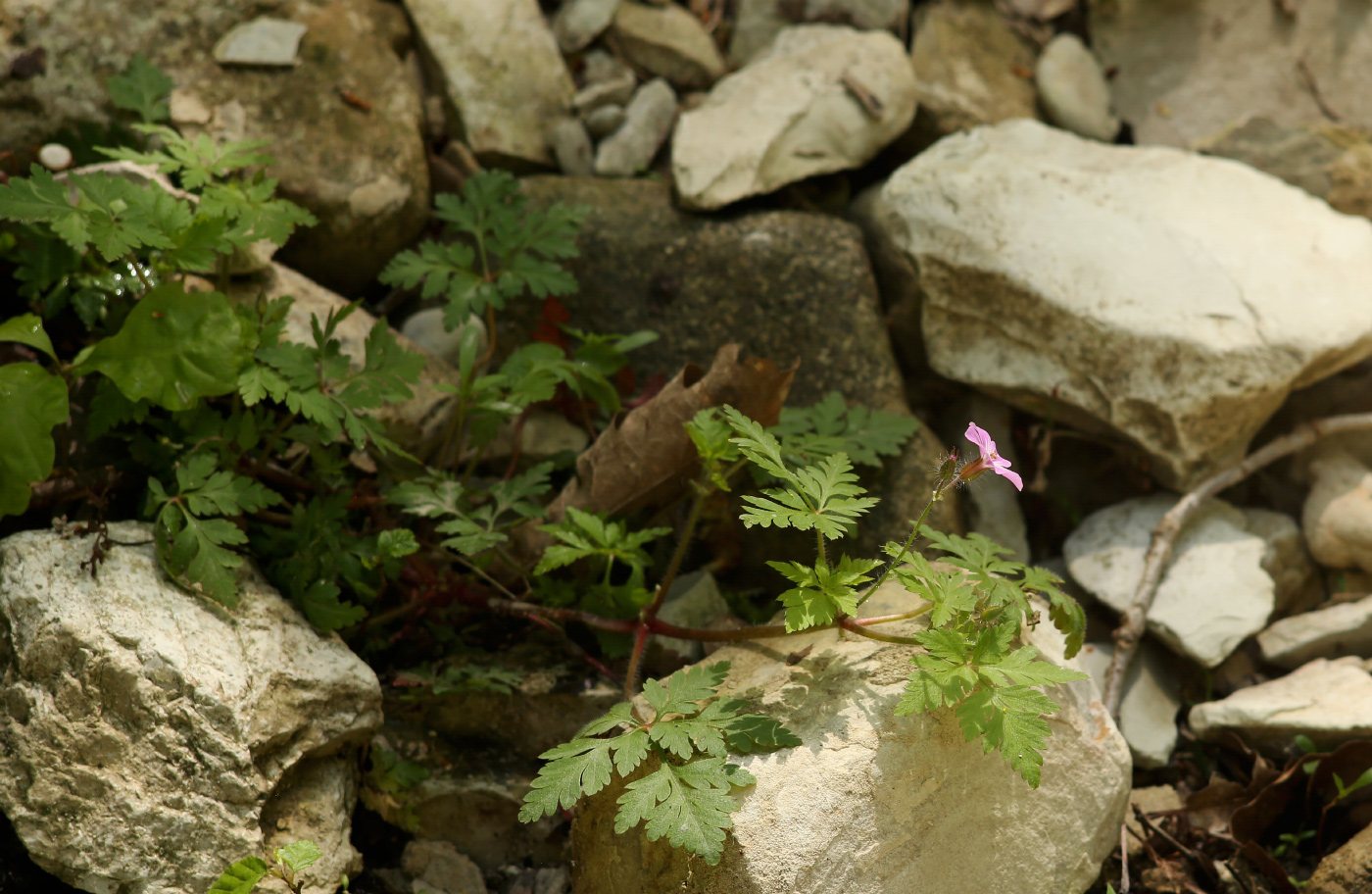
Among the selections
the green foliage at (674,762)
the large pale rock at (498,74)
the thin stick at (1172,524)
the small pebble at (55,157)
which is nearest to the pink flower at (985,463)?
the green foliage at (674,762)

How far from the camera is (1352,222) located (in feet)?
12.1

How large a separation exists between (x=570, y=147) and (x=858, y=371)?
5.22 ft

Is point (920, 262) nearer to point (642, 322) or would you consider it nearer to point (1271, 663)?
point (642, 322)

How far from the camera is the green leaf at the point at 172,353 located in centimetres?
263

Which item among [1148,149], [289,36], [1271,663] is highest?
[289,36]

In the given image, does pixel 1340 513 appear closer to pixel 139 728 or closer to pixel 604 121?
pixel 604 121

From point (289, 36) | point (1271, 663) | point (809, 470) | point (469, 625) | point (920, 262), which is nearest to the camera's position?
point (809, 470)

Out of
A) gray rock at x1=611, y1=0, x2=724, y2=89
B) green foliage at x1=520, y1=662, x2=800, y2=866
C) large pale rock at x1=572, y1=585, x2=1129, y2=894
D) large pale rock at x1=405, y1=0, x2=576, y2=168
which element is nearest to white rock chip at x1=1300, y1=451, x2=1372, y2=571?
large pale rock at x1=572, y1=585, x2=1129, y2=894

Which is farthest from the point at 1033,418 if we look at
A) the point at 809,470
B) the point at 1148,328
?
the point at 809,470

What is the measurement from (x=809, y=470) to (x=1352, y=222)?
2.64 meters

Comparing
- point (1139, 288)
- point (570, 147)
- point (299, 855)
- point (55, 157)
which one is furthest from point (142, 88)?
point (1139, 288)

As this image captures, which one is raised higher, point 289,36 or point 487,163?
point 289,36

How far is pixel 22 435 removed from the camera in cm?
247

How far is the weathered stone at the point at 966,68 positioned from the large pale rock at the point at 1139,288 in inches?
17.4
